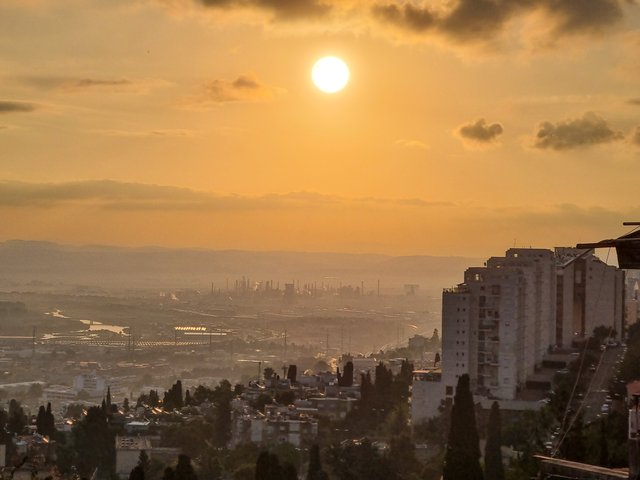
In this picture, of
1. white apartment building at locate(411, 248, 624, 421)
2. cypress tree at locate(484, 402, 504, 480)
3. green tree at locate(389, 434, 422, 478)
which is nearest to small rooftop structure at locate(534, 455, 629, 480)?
cypress tree at locate(484, 402, 504, 480)

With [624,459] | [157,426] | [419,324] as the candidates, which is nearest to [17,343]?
[419,324]

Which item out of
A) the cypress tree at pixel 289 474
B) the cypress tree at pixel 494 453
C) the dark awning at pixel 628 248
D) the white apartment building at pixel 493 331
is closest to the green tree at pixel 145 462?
the white apartment building at pixel 493 331

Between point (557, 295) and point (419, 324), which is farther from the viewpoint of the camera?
point (419, 324)

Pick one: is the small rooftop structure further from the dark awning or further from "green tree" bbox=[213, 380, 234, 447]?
"green tree" bbox=[213, 380, 234, 447]

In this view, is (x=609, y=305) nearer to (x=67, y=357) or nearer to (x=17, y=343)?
(x=67, y=357)

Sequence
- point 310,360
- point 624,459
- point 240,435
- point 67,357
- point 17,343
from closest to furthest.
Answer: point 624,459 → point 240,435 → point 310,360 → point 67,357 → point 17,343

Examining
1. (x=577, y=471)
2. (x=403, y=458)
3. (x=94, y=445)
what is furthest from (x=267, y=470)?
(x=577, y=471)
